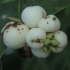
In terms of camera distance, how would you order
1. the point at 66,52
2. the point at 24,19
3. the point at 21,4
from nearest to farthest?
the point at 24,19 → the point at 21,4 → the point at 66,52

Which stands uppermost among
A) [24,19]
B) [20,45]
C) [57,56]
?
[24,19]

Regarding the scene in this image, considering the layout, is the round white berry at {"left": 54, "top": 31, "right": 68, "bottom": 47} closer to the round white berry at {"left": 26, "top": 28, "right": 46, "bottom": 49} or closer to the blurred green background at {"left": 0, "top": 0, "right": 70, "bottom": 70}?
the round white berry at {"left": 26, "top": 28, "right": 46, "bottom": 49}

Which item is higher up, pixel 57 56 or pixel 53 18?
pixel 53 18

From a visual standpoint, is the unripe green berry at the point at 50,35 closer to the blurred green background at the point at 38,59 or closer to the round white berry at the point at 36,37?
the round white berry at the point at 36,37

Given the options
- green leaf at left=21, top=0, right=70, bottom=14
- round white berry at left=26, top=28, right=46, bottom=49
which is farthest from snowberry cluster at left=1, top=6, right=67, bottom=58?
green leaf at left=21, top=0, right=70, bottom=14

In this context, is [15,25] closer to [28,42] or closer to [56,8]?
[28,42]

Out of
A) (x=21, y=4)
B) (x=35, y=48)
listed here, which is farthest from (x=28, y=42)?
(x=21, y=4)

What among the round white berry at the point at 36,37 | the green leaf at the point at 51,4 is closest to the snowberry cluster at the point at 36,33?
the round white berry at the point at 36,37

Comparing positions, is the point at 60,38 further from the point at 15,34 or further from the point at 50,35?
the point at 15,34
